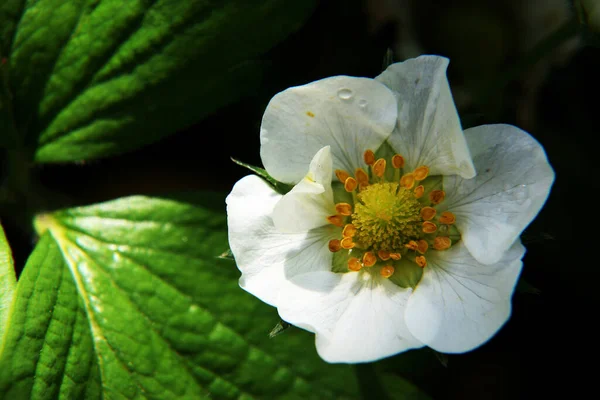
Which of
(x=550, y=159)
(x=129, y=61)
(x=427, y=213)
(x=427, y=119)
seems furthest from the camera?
(x=550, y=159)

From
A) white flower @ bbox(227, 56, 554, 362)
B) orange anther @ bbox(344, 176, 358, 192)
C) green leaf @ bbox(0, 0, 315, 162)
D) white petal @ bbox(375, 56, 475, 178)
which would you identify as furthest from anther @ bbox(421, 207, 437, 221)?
green leaf @ bbox(0, 0, 315, 162)

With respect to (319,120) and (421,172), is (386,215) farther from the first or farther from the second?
(319,120)

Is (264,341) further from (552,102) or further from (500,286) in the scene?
(552,102)

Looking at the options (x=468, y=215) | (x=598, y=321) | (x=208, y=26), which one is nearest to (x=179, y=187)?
(x=208, y=26)

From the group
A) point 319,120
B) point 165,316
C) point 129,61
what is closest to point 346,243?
point 319,120

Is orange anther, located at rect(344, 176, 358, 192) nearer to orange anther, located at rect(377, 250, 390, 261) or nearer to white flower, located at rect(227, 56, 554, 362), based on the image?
white flower, located at rect(227, 56, 554, 362)

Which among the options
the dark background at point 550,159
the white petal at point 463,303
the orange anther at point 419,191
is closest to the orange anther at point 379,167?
the orange anther at point 419,191
